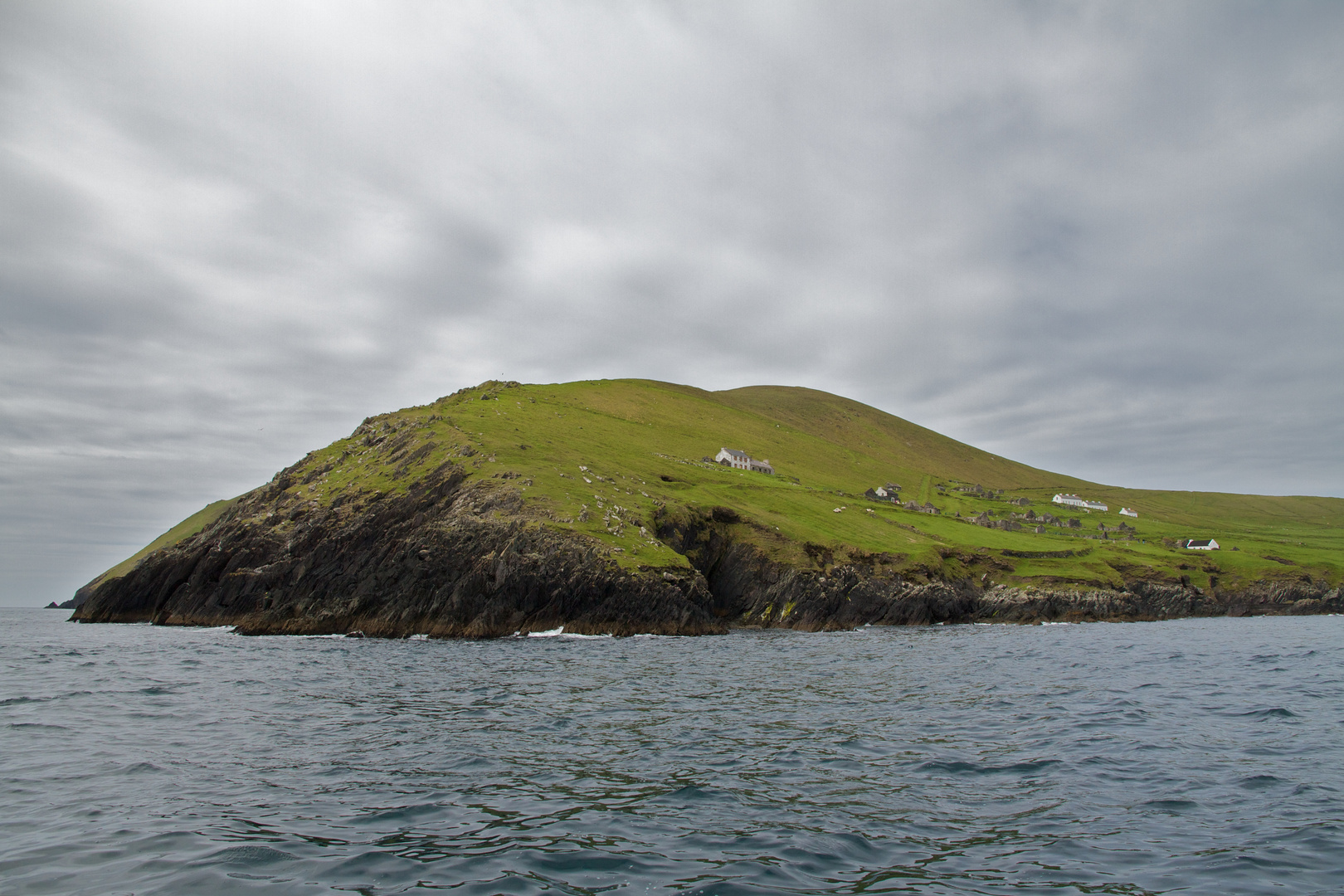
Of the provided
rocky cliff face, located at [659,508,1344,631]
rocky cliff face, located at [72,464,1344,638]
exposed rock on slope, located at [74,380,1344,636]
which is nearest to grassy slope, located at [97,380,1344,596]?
exposed rock on slope, located at [74,380,1344,636]

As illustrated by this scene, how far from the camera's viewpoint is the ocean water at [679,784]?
9.99m

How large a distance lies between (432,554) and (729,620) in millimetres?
34039

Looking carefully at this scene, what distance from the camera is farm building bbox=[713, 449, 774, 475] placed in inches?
6122

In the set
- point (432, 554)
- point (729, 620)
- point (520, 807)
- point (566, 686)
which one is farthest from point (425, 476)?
point (520, 807)

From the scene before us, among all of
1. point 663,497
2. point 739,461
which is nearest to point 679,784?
point 663,497

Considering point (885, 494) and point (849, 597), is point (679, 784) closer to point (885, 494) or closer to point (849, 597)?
point (849, 597)

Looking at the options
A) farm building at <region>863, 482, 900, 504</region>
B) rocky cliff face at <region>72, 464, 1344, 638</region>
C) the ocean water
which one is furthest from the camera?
farm building at <region>863, 482, 900, 504</region>

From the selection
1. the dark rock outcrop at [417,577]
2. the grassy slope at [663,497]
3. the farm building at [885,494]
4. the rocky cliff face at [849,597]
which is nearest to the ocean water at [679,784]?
the dark rock outcrop at [417,577]

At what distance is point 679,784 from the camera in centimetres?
1454

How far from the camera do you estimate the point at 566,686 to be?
94.0 ft

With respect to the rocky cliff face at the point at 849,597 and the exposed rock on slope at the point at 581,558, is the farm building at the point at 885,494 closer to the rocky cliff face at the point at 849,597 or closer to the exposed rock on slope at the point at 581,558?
the exposed rock on slope at the point at 581,558

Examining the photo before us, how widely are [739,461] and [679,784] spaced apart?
5733 inches

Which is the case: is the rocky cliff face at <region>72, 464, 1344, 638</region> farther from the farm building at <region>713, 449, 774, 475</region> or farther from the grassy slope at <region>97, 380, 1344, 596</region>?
the farm building at <region>713, 449, 774, 475</region>

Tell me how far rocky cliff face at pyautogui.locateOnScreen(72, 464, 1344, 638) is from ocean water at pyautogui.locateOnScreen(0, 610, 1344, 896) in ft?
110
